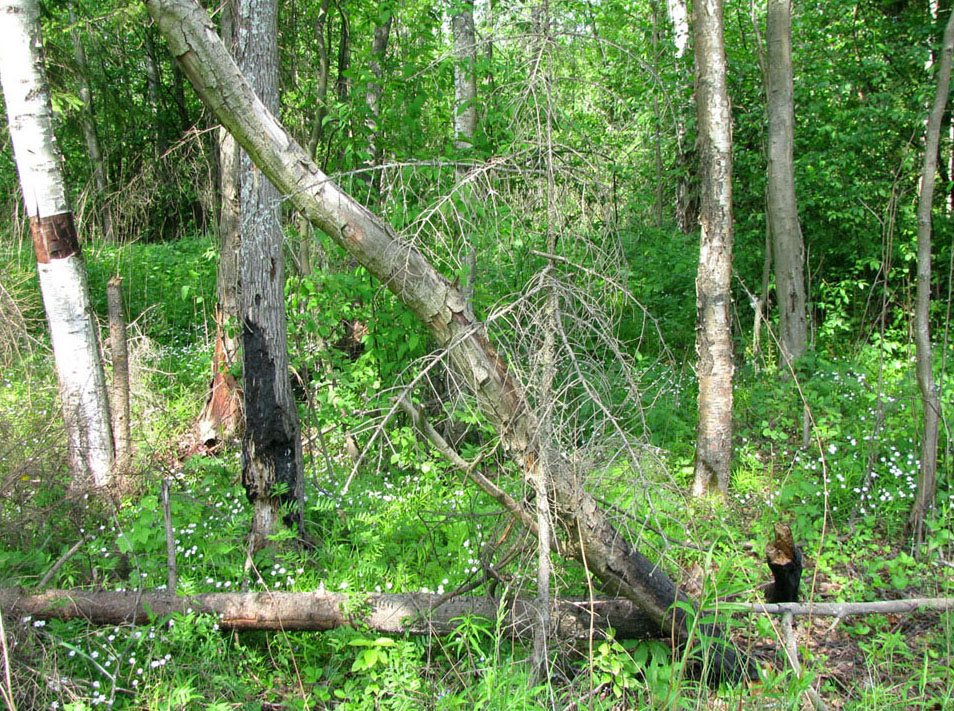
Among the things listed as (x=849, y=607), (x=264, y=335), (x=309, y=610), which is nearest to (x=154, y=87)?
(x=264, y=335)

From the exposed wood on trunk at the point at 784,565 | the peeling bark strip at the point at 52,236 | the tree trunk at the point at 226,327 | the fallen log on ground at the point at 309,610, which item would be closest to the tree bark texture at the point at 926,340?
the exposed wood on trunk at the point at 784,565

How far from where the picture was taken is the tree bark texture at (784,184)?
6.02m

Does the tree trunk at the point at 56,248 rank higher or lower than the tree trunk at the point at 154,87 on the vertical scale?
lower

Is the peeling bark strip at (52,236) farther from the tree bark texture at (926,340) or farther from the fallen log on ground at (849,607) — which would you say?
the tree bark texture at (926,340)

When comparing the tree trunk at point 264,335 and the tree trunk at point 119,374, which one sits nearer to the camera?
the tree trunk at point 264,335

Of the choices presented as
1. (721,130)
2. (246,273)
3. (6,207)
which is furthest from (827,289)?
(6,207)

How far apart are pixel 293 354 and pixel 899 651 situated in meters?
4.23

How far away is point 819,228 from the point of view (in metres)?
8.34

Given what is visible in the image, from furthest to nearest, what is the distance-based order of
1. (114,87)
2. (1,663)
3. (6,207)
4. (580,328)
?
1. (114,87)
2. (6,207)
3. (1,663)
4. (580,328)

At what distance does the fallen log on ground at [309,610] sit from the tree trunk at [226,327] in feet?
6.73

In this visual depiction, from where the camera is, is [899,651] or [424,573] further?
[424,573]

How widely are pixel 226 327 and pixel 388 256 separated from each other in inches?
143

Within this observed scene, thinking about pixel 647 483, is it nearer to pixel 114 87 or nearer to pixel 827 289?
pixel 827 289

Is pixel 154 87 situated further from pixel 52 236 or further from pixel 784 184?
pixel 784 184
